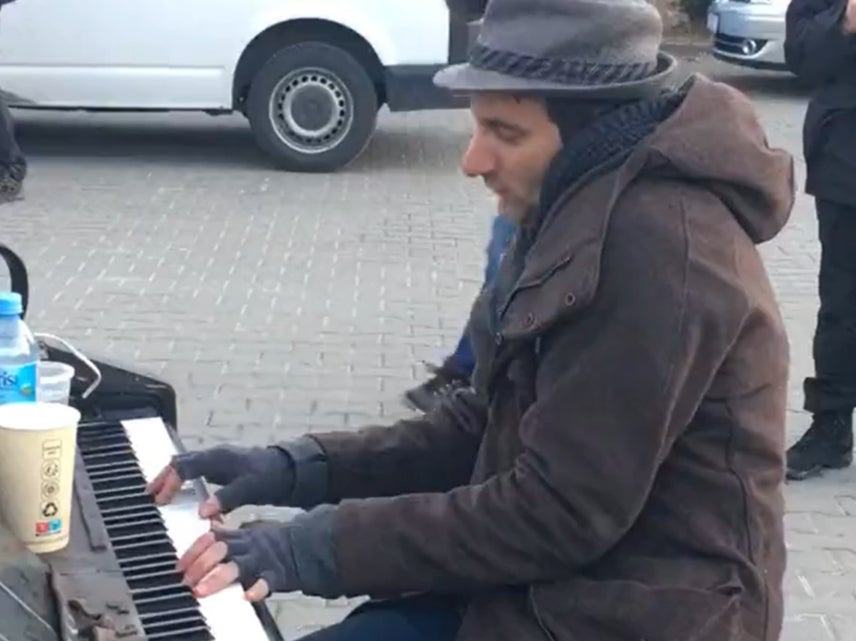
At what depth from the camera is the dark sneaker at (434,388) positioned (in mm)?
6281

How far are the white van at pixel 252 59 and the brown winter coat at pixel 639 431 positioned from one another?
8.46 m

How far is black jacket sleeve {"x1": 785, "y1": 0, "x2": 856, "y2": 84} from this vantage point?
5.55 m

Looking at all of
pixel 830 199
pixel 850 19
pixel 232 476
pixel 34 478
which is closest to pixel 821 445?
pixel 830 199

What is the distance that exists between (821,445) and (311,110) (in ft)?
18.9

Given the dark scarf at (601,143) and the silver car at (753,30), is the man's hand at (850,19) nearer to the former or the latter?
the dark scarf at (601,143)

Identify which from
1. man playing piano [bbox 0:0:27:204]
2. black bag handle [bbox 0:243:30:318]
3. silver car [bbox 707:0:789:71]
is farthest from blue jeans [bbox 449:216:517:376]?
silver car [bbox 707:0:789:71]

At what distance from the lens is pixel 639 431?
2.31 metres

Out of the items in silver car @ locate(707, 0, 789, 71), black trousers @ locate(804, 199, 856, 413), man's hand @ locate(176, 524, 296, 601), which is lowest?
silver car @ locate(707, 0, 789, 71)

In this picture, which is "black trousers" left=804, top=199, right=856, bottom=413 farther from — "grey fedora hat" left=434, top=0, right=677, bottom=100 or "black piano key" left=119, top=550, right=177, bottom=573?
"black piano key" left=119, top=550, right=177, bottom=573

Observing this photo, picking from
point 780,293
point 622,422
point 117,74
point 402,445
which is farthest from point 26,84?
point 622,422

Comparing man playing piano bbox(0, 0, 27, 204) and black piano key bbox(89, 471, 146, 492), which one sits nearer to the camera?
black piano key bbox(89, 471, 146, 492)

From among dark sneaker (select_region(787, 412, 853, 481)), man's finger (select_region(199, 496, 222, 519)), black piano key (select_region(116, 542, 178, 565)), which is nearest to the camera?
black piano key (select_region(116, 542, 178, 565))

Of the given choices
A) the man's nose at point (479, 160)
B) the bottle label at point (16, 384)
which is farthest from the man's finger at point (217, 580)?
the man's nose at point (479, 160)

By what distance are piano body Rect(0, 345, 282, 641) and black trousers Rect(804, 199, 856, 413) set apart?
127 inches
